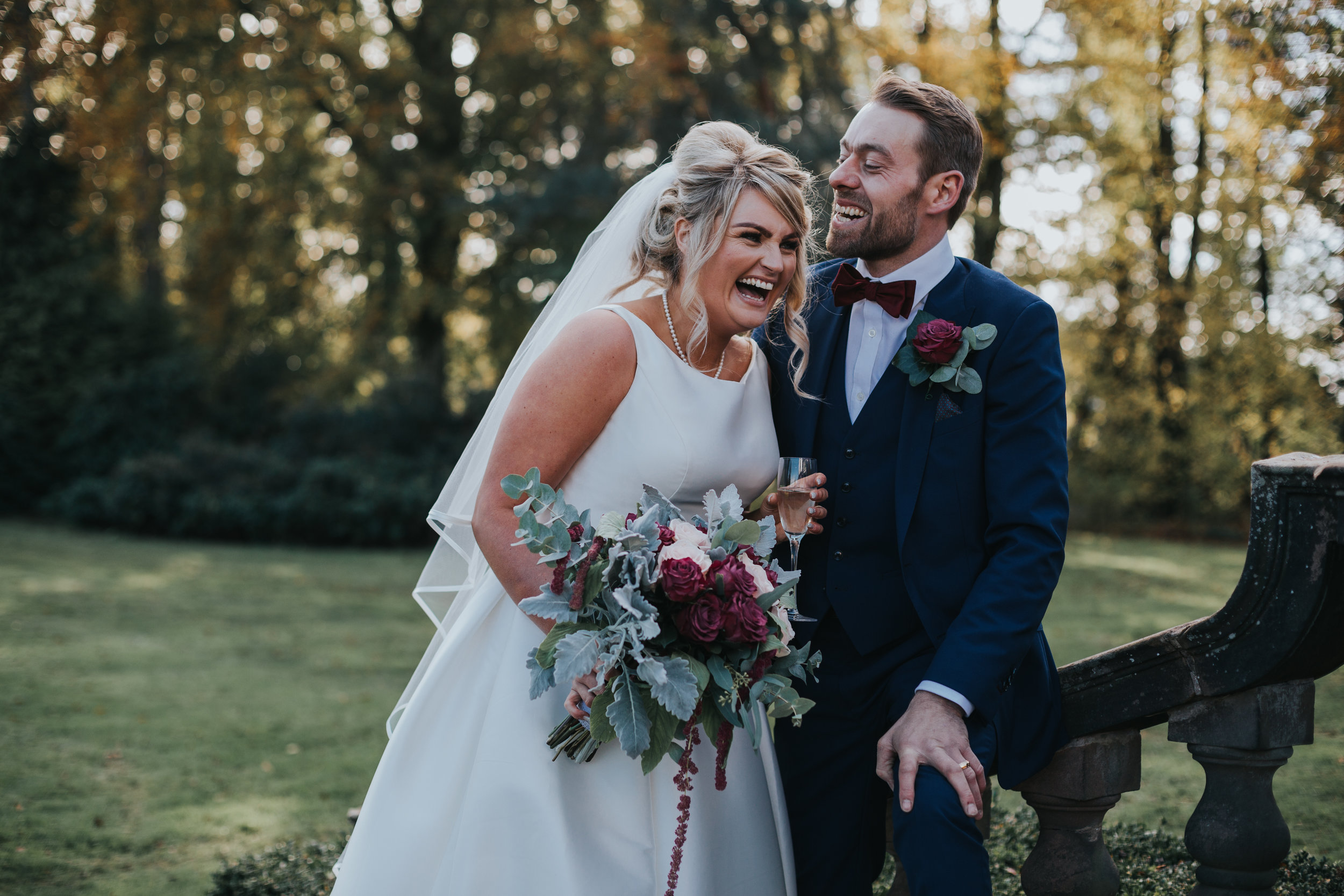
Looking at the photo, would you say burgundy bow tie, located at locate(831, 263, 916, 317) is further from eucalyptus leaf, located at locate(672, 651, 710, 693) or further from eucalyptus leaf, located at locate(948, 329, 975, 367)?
eucalyptus leaf, located at locate(672, 651, 710, 693)

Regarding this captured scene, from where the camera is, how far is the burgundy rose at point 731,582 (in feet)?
7.30

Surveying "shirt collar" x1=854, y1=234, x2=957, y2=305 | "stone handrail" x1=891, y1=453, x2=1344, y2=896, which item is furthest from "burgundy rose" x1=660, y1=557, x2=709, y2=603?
"shirt collar" x1=854, y1=234, x2=957, y2=305

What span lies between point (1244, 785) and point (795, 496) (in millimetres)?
1115

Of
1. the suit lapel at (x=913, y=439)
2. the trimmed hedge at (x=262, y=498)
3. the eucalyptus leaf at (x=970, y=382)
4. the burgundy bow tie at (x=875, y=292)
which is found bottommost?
the trimmed hedge at (x=262, y=498)

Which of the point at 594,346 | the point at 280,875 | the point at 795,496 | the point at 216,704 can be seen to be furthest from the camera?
the point at 216,704

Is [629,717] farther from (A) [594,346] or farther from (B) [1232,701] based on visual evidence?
(B) [1232,701]

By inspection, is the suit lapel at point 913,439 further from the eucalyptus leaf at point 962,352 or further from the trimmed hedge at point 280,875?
the trimmed hedge at point 280,875

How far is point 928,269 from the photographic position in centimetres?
289

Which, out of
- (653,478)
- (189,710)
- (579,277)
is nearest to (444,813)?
(653,478)

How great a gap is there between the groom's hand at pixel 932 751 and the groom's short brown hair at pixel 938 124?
133 centimetres

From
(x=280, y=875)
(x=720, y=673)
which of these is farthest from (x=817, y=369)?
(x=280, y=875)

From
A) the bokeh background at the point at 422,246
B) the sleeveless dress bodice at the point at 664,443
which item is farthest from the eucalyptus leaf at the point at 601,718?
the bokeh background at the point at 422,246

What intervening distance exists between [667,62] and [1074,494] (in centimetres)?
1004

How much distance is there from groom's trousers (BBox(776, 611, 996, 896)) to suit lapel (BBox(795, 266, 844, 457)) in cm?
49
